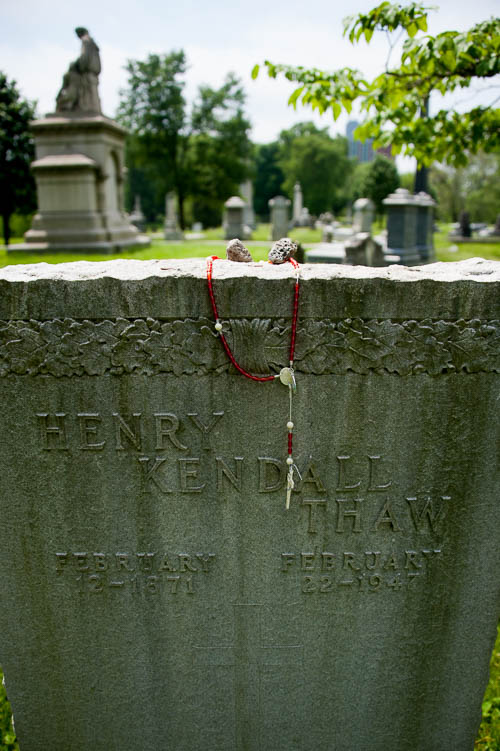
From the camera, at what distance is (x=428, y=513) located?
2322 millimetres

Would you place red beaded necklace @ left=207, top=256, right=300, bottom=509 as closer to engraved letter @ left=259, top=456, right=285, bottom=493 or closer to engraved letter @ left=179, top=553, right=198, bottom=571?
engraved letter @ left=259, top=456, right=285, bottom=493

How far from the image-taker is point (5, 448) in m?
2.20

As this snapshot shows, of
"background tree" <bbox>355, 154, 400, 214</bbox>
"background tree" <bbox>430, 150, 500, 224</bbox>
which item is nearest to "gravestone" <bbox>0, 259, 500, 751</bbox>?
"background tree" <bbox>430, 150, 500, 224</bbox>

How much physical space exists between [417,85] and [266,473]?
3891mm

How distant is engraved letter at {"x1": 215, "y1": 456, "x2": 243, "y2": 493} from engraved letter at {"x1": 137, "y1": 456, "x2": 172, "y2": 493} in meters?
0.22

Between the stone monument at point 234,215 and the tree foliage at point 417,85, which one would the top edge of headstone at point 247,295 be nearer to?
the tree foliage at point 417,85

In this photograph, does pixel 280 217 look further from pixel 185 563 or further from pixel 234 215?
pixel 185 563

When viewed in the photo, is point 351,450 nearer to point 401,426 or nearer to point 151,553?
point 401,426

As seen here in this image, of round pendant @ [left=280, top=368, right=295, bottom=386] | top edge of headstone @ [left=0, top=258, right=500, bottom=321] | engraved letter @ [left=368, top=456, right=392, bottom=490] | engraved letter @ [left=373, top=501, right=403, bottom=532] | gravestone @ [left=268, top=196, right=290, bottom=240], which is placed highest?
gravestone @ [left=268, top=196, right=290, bottom=240]

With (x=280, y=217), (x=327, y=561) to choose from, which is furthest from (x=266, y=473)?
(x=280, y=217)

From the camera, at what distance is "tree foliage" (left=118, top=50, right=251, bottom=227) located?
3722 centimetres

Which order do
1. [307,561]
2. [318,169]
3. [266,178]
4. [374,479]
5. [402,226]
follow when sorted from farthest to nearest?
[266,178], [318,169], [402,226], [307,561], [374,479]

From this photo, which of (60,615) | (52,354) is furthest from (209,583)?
(52,354)

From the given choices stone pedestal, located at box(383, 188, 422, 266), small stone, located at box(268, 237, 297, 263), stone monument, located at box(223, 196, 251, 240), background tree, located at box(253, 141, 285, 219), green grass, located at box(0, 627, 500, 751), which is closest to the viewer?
small stone, located at box(268, 237, 297, 263)
